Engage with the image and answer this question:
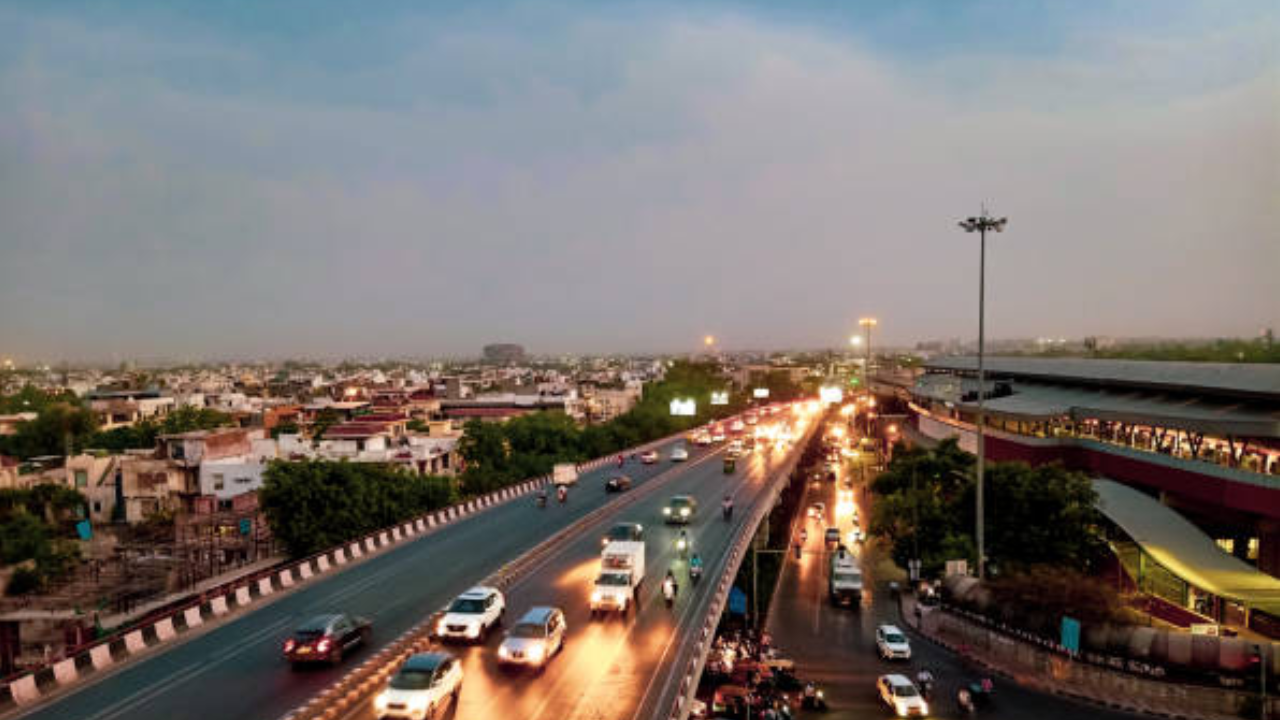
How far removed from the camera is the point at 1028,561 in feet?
133

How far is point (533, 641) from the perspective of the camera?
23203 millimetres

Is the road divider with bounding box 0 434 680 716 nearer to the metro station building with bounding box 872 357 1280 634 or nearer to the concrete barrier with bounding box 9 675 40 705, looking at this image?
the concrete barrier with bounding box 9 675 40 705

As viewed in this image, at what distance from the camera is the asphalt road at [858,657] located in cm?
2977

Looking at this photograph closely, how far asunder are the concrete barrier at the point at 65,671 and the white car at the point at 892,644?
2930cm

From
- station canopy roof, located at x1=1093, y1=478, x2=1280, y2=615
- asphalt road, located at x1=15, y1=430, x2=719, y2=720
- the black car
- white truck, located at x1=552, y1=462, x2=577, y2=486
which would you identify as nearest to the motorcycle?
asphalt road, located at x1=15, y1=430, x2=719, y2=720

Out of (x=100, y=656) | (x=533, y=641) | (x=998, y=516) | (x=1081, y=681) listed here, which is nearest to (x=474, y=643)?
(x=533, y=641)

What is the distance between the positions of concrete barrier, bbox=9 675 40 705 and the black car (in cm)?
572

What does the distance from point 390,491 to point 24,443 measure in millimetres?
75573

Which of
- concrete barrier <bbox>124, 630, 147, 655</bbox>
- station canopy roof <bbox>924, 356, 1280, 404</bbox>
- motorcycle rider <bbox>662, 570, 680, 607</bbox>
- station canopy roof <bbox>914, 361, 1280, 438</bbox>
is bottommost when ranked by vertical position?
Result: motorcycle rider <bbox>662, 570, 680, 607</bbox>

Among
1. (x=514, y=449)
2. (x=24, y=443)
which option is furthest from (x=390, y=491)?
(x=24, y=443)

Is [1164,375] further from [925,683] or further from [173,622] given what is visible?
[173,622]

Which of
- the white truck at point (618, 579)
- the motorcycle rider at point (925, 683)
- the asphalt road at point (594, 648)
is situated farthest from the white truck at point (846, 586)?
the white truck at point (618, 579)

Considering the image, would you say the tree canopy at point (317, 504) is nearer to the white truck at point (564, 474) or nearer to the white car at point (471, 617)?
the white truck at point (564, 474)

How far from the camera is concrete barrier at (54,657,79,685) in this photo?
70.1ft
